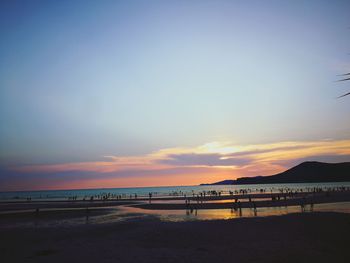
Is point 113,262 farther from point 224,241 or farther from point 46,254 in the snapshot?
point 224,241

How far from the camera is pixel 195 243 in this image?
18094 mm

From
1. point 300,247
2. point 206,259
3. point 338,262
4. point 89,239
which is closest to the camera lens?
point 338,262

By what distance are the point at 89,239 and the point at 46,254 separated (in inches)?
177

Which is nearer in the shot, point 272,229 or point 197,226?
point 272,229

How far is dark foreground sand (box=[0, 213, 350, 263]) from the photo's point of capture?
48.4 feet

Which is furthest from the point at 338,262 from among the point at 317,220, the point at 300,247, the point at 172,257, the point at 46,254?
the point at 46,254

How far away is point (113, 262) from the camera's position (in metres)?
14.2

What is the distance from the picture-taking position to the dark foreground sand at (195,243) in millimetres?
14766

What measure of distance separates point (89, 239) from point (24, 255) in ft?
16.4

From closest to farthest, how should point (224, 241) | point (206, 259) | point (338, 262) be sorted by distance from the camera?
point (338, 262) → point (206, 259) → point (224, 241)

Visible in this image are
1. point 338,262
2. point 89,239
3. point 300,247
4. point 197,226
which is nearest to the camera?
point 338,262

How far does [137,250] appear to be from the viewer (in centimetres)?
1677

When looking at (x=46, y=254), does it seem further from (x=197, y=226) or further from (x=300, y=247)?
(x=300, y=247)

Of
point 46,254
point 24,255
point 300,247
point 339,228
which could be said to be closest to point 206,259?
point 300,247
